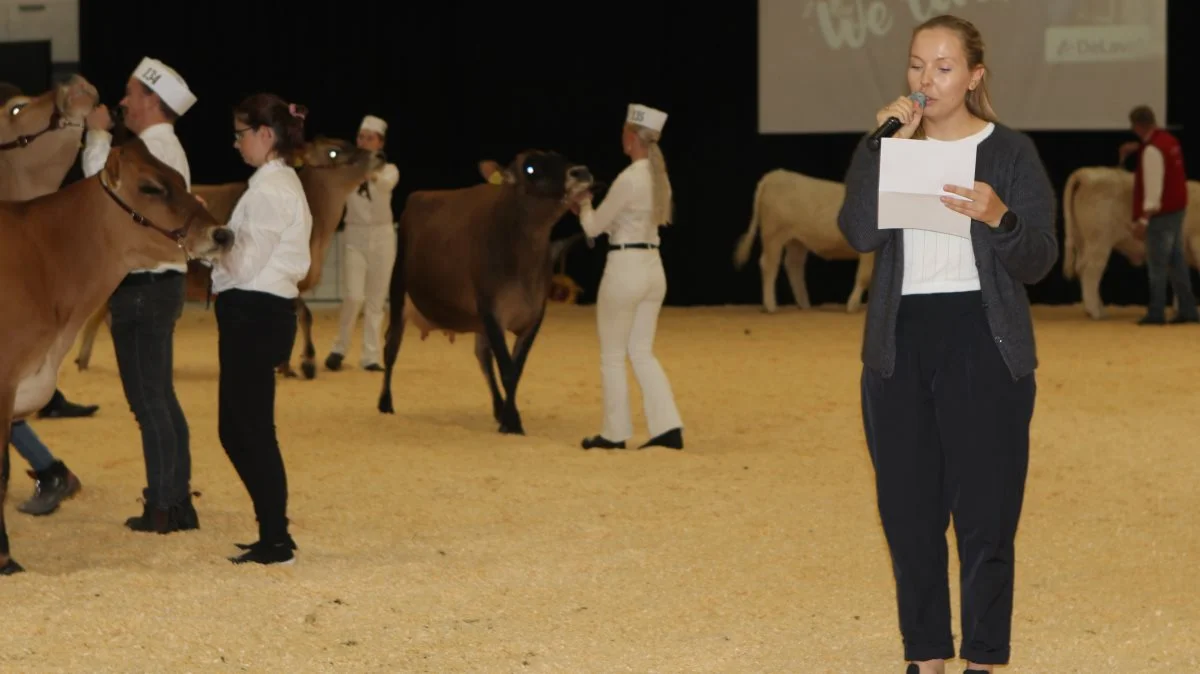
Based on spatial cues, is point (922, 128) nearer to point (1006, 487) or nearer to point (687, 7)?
point (1006, 487)

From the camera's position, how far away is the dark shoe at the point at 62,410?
8.32 meters

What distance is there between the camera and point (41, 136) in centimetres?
644

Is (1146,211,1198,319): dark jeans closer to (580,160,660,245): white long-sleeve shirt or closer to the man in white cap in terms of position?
(580,160,660,245): white long-sleeve shirt

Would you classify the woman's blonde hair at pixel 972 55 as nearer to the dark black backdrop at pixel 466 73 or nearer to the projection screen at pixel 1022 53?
the projection screen at pixel 1022 53

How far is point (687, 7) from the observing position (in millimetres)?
15875

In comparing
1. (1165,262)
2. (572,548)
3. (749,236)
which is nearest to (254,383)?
(572,548)

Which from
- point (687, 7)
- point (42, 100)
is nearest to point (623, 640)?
point (42, 100)

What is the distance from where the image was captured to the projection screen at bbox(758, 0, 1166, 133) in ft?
47.2

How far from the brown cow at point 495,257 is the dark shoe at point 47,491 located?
7.99ft

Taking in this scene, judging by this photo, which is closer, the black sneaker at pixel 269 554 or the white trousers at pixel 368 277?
the black sneaker at pixel 269 554

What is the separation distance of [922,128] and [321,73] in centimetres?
1322

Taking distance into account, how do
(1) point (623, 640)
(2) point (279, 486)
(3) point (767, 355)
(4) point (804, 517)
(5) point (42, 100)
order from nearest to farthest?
(1) point (623, 640), (2) point (279, 486), (4) point (804, 517), (5) point (42, 100), (3) point (767, 355)

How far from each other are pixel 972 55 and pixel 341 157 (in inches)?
279

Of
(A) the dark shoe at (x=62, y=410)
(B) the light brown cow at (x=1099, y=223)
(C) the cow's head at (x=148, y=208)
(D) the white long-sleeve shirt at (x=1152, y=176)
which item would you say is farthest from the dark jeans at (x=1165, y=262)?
(C) the cow's head at (x=148, y=208)
